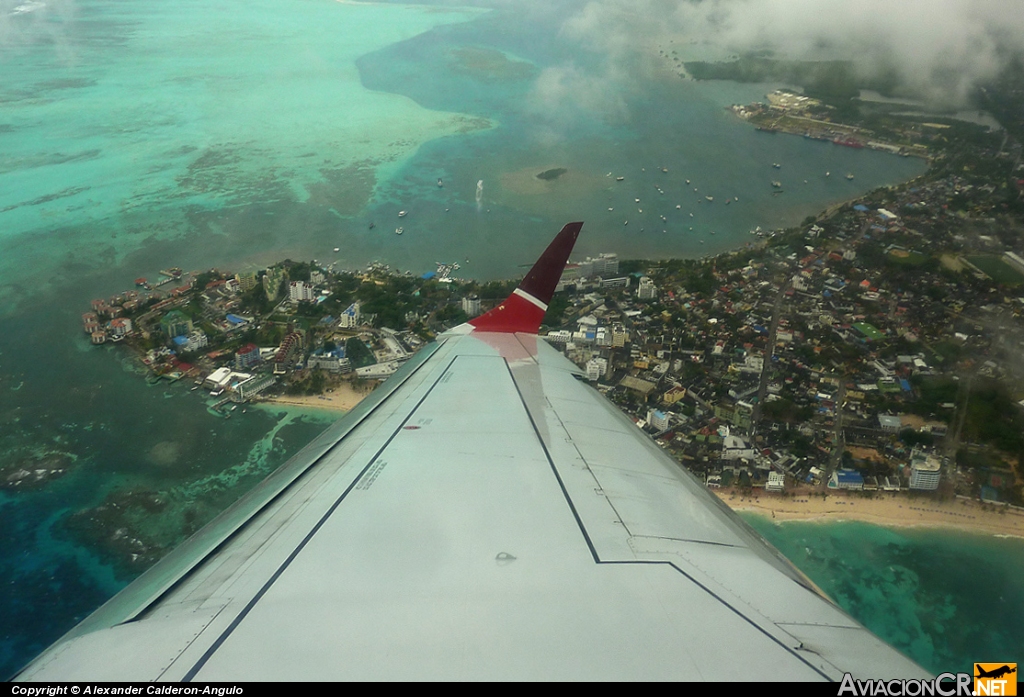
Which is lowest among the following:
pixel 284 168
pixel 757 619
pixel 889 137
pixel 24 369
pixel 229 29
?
pixel 24 369

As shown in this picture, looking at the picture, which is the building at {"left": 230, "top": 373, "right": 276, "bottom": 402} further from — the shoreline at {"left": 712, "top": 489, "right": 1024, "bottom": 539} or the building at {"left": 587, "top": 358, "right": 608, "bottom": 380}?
the shoreline at {"left": 712, "top": 489, "right": 1024, "bottom": 539}

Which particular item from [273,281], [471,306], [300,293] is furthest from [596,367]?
[273,281]

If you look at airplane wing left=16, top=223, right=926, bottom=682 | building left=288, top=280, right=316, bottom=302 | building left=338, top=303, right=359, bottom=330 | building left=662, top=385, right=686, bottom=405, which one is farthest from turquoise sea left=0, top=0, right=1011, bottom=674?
airplane wing left=16, top=223, right=926, bottom=682

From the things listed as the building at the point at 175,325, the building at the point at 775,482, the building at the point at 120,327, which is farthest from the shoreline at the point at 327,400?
the building at the point at 775,482

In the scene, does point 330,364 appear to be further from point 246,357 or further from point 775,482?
point 775,482

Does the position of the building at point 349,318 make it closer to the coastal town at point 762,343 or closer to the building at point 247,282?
the coastal town at point 762,343

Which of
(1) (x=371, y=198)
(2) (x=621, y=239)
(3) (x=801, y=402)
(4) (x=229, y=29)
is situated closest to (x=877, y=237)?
(2) (x=621, y=239)

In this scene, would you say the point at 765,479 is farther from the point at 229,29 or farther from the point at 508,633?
the point at 229,29

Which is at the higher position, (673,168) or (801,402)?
(673,168)
